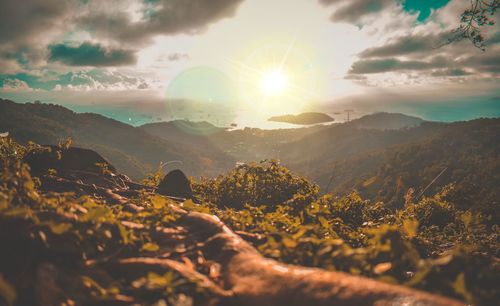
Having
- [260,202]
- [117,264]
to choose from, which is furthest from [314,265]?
[260,202]

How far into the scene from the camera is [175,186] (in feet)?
44.9

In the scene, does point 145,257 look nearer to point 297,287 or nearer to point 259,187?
point 297,287

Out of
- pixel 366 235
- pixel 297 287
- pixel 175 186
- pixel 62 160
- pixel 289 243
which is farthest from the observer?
pixel 175 186

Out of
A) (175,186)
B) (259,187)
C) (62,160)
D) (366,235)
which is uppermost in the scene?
(62,160)

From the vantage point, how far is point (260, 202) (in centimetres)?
1242

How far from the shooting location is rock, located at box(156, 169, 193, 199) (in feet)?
43.8

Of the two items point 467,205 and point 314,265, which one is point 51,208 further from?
point 467,205

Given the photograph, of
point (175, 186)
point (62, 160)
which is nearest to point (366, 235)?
point (175, 186)

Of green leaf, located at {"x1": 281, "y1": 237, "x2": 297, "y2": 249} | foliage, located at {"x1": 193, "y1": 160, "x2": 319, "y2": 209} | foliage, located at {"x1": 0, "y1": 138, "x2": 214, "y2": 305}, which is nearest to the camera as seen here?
foliage, located at {"x1": 0, "y1": 138, "x2": 214, "y2": 305}

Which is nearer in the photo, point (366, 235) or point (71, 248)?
point (71, 248)

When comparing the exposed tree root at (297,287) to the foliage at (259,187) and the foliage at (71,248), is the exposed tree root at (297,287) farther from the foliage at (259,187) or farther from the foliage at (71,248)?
the foliage at (259,187)

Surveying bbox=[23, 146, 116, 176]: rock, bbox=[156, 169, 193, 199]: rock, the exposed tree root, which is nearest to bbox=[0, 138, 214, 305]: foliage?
the exposed tree root

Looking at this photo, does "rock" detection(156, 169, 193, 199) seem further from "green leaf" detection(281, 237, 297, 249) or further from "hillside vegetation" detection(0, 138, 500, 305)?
"green leaf" detection(281, 237, 297, 249)

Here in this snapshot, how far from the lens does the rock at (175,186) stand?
13.4 meters
